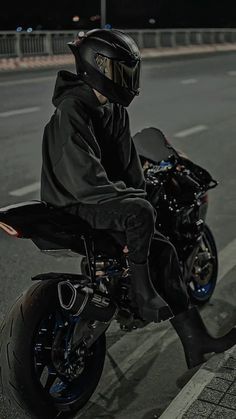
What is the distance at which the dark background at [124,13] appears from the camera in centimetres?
5394

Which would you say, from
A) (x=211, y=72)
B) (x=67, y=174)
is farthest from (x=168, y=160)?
(x=211, y=72)

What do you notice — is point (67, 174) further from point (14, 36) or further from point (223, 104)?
point (14, 36)

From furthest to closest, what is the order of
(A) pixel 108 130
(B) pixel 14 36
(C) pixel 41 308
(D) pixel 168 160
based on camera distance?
(B) pixel 14 36
(D) pixel 168 160
(A) pixel 108 130
(C) pixel 41 308

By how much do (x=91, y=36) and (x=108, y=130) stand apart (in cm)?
48

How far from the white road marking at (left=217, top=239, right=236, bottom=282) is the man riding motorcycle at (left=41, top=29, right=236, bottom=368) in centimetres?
212

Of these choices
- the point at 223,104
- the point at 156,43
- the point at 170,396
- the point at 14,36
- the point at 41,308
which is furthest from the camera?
the point at 156,43

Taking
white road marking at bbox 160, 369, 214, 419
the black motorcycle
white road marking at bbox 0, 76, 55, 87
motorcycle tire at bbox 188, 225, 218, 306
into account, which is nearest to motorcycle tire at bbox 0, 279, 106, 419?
the black motorcycle

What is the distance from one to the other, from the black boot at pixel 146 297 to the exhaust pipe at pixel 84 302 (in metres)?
0.15

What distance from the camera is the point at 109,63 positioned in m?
3.51

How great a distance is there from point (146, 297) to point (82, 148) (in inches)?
34.0

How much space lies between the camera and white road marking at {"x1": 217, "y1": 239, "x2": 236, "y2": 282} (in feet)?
19.1

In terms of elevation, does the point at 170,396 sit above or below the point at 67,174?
below

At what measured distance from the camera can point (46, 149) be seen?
11.7ft

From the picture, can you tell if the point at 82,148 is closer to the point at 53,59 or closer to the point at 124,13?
the point at 53,59
